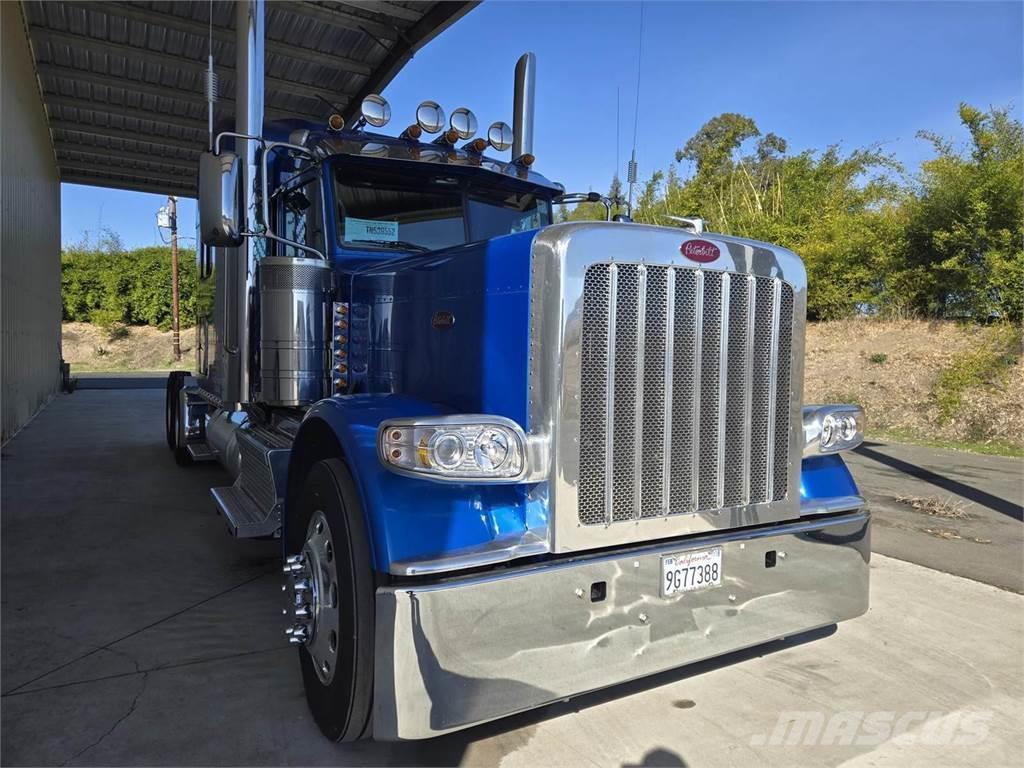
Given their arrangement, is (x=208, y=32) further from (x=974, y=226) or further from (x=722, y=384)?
(x=974, y=226)

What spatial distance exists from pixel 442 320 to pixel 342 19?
247 inches

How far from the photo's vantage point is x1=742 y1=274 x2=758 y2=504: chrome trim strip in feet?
8.89

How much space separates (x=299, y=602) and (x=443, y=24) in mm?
6432

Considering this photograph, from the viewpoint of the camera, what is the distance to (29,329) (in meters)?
11.2

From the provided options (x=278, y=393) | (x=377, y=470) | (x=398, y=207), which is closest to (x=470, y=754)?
(x=377, y=470)

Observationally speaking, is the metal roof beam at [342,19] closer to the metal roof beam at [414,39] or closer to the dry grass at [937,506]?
the metal roof beam at [414,39]

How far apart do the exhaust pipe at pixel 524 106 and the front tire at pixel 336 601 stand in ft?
11.2

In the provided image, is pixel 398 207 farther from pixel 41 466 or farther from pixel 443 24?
pixel 41 466

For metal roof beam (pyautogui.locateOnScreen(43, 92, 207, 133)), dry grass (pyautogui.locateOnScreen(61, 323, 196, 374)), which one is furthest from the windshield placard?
dry grass (pyautogui.locateOnScreen(61, 323, 196, 374))

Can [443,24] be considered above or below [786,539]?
above

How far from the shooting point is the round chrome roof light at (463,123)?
4371 mm

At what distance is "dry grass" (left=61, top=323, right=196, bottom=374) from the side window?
26.6 metres

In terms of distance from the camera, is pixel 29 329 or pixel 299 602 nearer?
pixel 299 602

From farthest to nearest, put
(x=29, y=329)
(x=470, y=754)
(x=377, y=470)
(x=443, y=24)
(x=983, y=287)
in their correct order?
(x=983, y=287) → (x=29, y=329) → (x=443, y=24) → (x=470, y=754) → (x=377, y=470)
